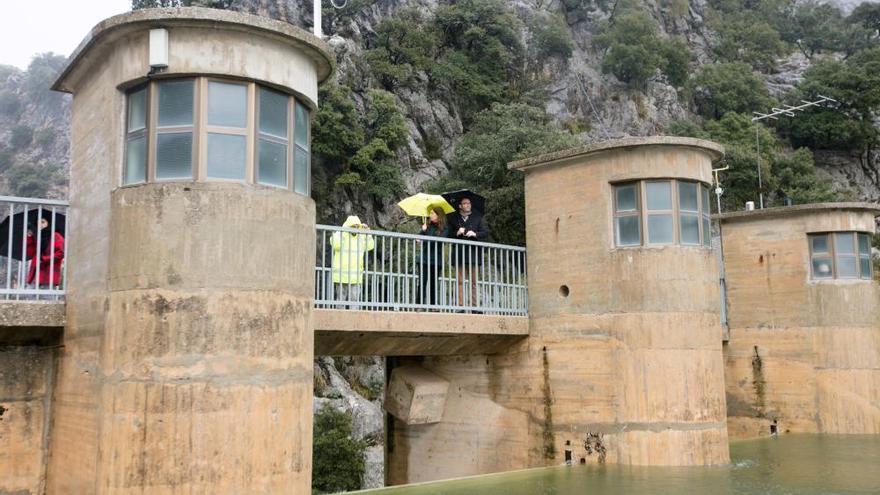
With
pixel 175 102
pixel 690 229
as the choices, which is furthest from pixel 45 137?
pixel 175 102

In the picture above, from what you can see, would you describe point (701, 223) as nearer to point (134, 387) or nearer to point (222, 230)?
point (222, 230)

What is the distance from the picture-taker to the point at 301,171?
792cm

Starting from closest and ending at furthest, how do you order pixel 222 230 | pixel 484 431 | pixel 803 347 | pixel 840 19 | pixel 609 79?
pixel 222 230, pixel 484 431, pixel 803 347, pixel 609 79, pixel 840 19

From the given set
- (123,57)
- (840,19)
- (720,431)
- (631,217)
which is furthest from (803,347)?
(840,19)

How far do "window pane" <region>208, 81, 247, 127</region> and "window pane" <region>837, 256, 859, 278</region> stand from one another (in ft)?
45.2

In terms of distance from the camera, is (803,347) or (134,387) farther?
(803,347)

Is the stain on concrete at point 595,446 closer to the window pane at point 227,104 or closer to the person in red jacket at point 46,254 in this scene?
the window pane at point 227,104

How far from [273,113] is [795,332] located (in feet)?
43.3

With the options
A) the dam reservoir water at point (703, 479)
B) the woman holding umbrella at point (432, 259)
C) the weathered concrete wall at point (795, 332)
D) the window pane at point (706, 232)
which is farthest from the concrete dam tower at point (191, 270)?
the weathered concrete wall at point (795, 332)

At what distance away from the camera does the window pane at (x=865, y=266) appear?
630 inches

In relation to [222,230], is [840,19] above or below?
above

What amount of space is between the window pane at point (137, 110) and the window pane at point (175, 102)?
21 cm

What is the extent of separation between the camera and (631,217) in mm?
11750

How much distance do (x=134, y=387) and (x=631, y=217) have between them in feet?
26.1
